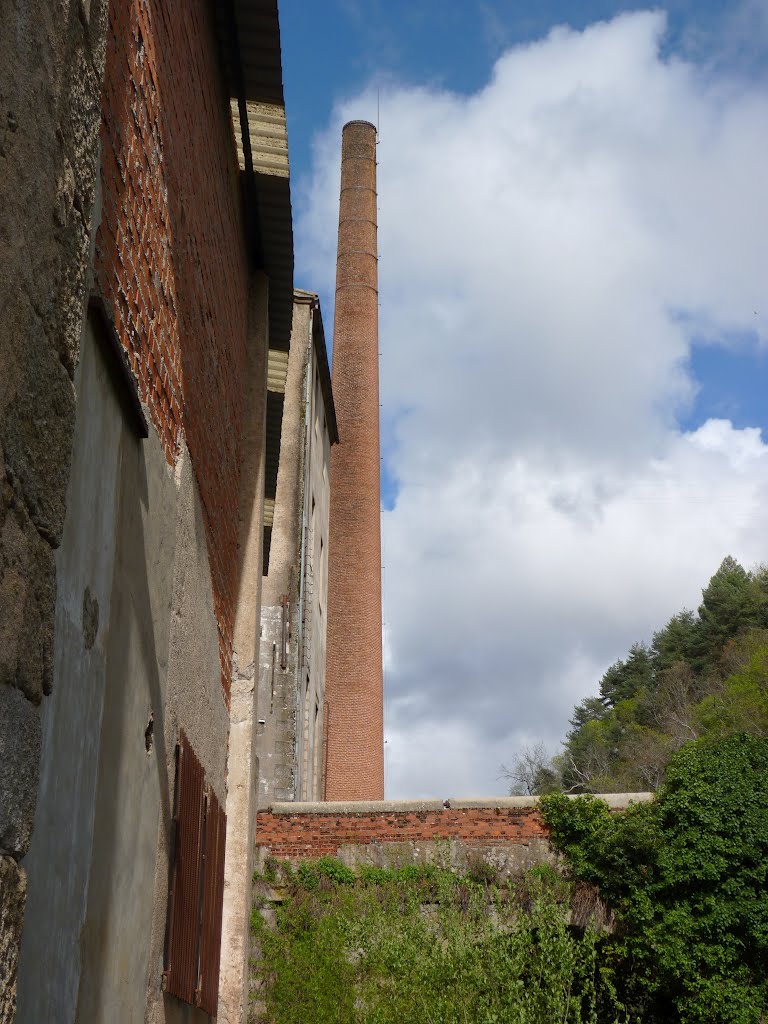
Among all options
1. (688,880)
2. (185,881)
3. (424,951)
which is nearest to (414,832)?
(424,951)

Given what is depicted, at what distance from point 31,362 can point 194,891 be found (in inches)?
133

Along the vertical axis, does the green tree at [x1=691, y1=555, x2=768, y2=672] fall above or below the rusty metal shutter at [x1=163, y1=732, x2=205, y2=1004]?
above

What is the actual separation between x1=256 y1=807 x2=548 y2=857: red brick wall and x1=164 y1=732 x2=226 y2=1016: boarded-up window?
9.25 metres

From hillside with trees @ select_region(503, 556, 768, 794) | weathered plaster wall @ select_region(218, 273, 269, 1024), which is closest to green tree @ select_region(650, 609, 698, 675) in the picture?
hillside with trees @ select_region(503, 556, 768, 794)

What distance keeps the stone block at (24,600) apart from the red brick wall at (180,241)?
146 cm

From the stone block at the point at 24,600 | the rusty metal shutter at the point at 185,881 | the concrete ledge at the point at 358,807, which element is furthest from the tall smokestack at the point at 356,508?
the stone block at the point at 24,600

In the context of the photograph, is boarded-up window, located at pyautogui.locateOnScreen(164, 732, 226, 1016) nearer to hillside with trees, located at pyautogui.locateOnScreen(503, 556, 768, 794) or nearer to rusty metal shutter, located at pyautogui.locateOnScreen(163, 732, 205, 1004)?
rusty metal shutter, located at pyautogui.locateOnScreen(163, 732, 205, 1004)

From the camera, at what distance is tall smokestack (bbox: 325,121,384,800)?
24853 mm

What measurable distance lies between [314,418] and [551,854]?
11.4m

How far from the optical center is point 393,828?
14602 millimetres

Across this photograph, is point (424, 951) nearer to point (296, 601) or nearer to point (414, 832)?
point (414, 832)

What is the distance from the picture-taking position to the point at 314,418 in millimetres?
22688

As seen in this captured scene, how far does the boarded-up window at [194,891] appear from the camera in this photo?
4113mm

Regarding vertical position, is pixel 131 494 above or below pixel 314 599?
below
